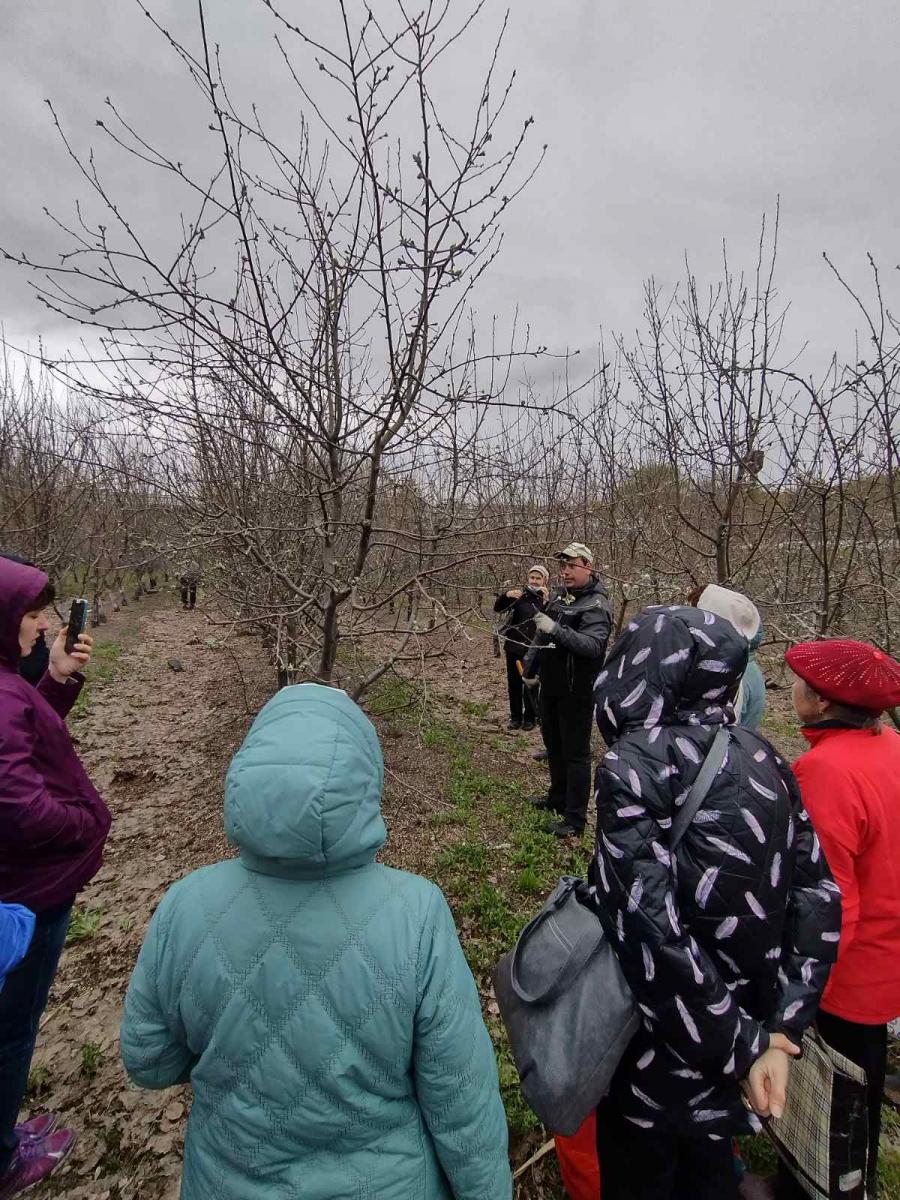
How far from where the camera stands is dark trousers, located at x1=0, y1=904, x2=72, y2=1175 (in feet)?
5.60

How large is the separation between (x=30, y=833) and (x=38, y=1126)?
1.49 metres

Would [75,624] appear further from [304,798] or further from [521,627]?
[521,627]

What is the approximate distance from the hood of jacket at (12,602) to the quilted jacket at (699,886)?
179 centimetres

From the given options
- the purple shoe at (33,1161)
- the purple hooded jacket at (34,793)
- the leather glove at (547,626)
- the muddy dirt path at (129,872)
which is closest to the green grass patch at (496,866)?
the muddy dirt path at (129,872)

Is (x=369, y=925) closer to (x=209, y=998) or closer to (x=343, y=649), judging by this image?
(x=209, y=998)

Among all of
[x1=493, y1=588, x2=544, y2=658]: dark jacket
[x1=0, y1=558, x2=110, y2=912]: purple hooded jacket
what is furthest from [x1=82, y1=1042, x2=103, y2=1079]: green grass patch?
[x1=493, y1=588, x2=544, y2=658]: dark jacket

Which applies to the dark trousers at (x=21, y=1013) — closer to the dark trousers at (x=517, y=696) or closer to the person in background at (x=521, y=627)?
the person in background at (x=521, y=627)

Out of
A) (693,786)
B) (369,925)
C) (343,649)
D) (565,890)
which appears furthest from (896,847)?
(343,649)

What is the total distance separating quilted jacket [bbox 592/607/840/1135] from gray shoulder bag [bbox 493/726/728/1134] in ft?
0.12

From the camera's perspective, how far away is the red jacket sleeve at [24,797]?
5.08 feet

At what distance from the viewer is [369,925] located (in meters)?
1.06

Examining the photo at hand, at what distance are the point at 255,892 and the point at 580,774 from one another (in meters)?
3.31

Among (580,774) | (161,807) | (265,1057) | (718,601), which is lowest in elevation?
(161,807)

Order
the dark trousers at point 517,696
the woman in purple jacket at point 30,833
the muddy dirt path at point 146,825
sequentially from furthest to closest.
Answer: the dark trousers at point 517,696
the muddy dirt path at point 146,825
the woman in purple jacket at point 30,833
